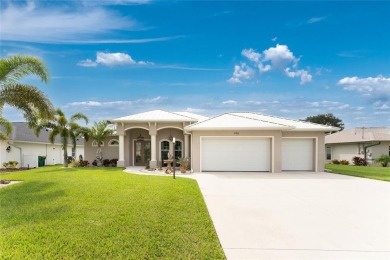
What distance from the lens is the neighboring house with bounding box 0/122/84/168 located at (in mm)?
23936

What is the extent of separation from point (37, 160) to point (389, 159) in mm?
36227

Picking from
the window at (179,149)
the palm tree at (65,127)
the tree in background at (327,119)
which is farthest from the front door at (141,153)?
the tree in background at (327,119)

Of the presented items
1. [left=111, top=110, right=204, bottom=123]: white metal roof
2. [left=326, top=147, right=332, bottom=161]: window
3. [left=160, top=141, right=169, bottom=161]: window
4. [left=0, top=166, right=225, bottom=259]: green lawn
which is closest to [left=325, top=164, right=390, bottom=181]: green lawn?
[left=111, top=110, right=204, bottom=123]: white metal roof

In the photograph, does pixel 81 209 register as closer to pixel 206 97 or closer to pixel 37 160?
pixel 206 97

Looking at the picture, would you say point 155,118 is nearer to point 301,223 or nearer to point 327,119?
point 301,223

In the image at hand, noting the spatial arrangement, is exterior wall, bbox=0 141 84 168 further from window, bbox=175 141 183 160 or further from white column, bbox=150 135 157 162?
window, bbox=175 141 183 160

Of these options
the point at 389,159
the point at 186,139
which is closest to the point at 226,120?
the point at 186,139

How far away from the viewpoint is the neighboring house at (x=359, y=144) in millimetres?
27000

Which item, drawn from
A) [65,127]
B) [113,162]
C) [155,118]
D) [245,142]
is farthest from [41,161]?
[245,142]

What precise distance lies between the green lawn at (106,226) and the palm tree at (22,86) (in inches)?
172

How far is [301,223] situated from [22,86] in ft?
39.8

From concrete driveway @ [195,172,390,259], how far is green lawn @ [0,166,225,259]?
1.87ft

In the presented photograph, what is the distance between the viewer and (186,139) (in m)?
20.7

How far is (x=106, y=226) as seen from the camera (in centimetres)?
562
